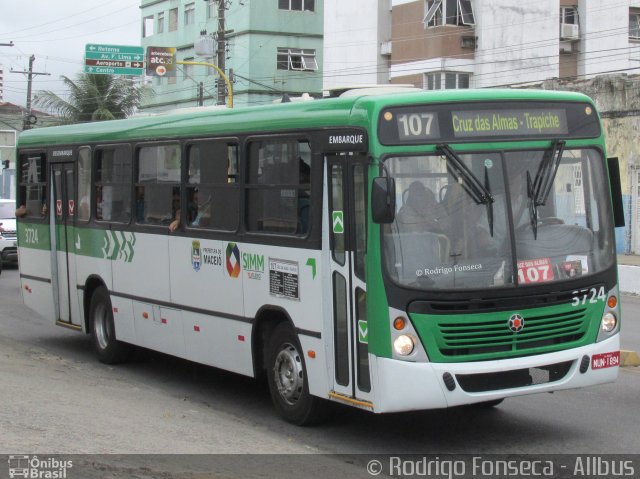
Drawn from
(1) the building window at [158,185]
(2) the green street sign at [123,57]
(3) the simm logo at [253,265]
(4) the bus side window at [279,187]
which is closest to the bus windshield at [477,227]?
(4) the bus side window at [279,187]

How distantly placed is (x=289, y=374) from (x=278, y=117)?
2.29 metres

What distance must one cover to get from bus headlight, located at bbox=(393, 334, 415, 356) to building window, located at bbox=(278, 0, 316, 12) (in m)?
53.0

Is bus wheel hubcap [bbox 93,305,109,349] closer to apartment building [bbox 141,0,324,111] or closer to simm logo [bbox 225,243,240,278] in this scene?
simm logo [bbox 225,243,240,278]

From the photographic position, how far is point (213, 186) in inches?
411

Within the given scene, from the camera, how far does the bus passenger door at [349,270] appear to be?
8.23 m

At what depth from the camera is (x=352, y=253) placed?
27.3 ft

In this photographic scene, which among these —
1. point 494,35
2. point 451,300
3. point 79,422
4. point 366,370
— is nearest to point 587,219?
point 451,300

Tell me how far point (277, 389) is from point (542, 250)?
2747mm

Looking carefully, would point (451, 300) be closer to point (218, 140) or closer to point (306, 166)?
point (306, 166)

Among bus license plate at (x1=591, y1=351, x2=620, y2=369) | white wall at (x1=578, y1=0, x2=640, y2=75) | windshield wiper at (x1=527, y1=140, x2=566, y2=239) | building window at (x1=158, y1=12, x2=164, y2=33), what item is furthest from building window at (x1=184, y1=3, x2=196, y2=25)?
bus license plate at (x1=591, y1=351, x2=620, y2=369)

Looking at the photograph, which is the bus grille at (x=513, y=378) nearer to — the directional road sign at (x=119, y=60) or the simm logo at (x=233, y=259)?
→ the simm logo at (x=233, y=259)

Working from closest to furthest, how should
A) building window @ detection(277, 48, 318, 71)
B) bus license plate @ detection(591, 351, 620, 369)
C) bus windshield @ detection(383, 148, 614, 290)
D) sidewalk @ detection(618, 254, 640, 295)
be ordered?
1. bus windshield @ detection(383, 148, 614, 290)
2. bus license plate @ detection(591, 351, 620, 369)
3. sidewalk @ detection(618, 254, 640, 295)
4. building window @ detection(277, 48, 318, 71)

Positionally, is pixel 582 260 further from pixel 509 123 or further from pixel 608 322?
pixel 509 123

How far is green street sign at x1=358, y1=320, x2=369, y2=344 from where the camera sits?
8.17 meters
